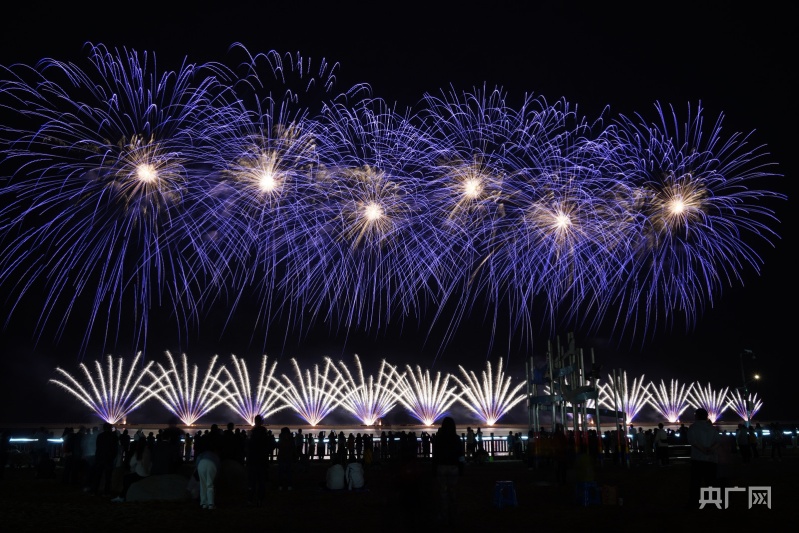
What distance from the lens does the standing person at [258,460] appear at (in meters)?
14.4

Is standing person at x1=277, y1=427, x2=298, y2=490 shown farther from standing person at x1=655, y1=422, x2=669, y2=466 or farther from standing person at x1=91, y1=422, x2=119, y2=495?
standing person at x1=655, y1=422, x2=669, y2=466

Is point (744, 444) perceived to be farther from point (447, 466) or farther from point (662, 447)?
point (447, 466)

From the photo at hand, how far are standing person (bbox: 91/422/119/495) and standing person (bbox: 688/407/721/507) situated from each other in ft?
40.1

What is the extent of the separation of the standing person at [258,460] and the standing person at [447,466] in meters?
4.61

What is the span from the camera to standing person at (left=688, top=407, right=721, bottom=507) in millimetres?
11945

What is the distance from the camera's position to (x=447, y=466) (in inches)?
438

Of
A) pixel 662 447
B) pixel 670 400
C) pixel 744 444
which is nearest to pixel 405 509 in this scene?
pixel 662 447

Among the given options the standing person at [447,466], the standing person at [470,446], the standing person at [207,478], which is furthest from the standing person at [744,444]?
the standing person at [207,478]

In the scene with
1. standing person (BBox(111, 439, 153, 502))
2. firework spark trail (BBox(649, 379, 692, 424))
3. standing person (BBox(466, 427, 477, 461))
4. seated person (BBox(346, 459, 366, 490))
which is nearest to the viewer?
standing person (BBox(111, 439, 153, 502))

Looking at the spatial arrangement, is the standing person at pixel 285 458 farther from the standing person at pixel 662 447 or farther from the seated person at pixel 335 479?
the standing person at pixel 662 447

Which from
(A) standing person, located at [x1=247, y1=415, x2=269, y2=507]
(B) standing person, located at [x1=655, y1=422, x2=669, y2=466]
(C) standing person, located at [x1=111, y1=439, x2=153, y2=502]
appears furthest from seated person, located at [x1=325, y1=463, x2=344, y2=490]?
(B) standing person, located at [x1=655, y1=422, x2=669, y2=466]

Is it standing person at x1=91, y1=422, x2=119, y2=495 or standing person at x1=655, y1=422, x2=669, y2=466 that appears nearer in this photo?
standing person at x1=91, y1=422, x2=119, y2=495

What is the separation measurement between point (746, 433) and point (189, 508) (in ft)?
70.1

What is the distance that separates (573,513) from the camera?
41.3 ft
